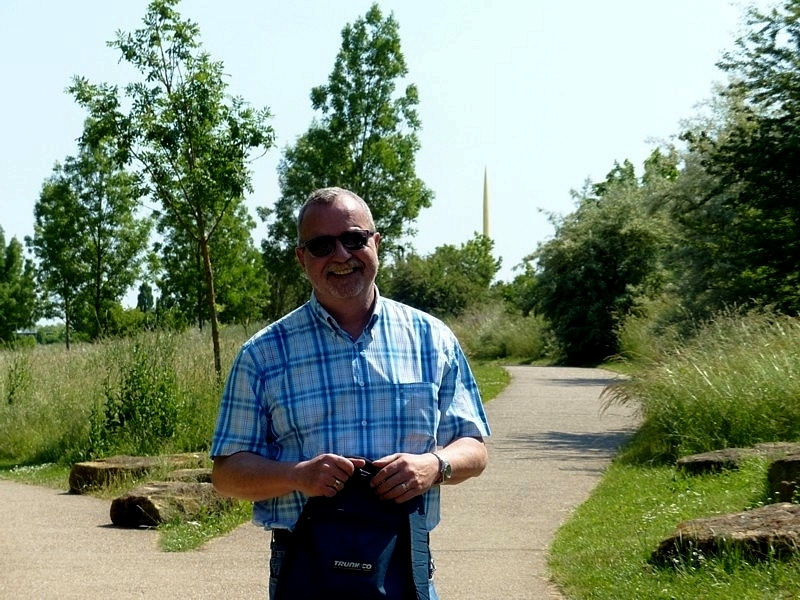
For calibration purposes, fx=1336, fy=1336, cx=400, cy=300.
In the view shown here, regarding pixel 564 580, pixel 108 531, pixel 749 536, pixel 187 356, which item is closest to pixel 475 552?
pixel 564 580

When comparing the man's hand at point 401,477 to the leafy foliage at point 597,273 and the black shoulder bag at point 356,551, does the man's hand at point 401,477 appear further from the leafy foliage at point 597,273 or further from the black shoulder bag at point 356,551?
the leafy foliage at point 597,273

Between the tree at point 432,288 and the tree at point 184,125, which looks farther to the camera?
the tree at point 432,288

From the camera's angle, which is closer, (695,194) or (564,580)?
(564,580)

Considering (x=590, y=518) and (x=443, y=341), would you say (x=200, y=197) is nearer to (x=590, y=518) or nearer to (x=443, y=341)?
(x=590, y=518)

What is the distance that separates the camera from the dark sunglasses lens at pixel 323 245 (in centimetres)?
372

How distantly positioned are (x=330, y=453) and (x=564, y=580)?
4969 millimetres

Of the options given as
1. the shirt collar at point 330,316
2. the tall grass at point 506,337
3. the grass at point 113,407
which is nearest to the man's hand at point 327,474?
the shirt collar at point 330,316

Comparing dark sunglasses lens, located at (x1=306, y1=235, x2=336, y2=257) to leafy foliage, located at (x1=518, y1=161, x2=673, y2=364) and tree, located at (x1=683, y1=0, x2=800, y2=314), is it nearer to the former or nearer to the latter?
tree, located at (x1=683, y1=0, x2=800, y2=314)

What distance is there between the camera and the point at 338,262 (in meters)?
3.72

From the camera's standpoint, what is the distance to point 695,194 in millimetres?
29188

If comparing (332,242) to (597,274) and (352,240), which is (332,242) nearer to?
(352,240)

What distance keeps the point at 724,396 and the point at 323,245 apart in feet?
34.3

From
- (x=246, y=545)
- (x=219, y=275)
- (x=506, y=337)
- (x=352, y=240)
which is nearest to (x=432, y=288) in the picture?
(x=506, y=337)

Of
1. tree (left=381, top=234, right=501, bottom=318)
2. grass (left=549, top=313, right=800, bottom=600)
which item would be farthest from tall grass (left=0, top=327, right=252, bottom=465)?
tree (left=381, top=234, right=501, bottom=318)
